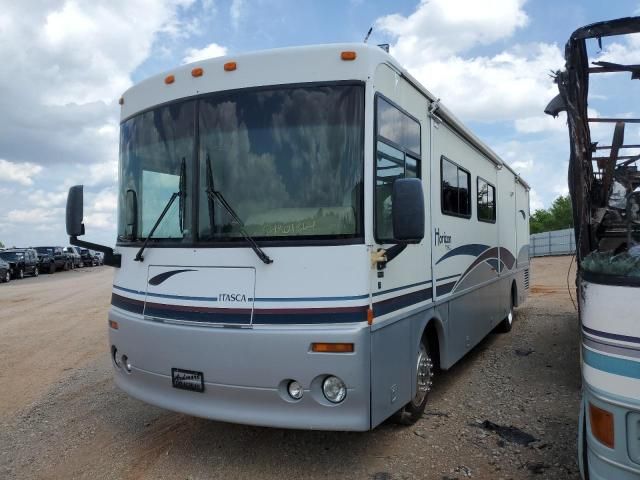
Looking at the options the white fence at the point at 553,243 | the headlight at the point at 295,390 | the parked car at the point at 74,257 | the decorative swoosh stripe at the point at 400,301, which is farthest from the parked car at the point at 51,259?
the headlight at the point at 295,390

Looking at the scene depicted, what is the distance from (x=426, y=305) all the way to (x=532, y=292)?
12.9 metres

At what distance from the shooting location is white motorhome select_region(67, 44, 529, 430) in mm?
3727

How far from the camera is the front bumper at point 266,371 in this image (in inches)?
145

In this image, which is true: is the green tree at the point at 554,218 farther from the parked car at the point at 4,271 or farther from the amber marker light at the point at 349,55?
the amber marker light at the point at 349,55

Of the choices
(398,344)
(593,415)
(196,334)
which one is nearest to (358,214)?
(398,344)

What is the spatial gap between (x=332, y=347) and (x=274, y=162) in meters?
1.33

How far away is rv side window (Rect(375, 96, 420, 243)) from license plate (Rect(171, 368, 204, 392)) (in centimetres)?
160

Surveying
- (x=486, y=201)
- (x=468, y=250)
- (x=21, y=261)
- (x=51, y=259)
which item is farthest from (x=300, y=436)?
(x=51, y=259)

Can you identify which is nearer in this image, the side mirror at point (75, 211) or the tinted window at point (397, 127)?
the tinted window at point (397, 127)

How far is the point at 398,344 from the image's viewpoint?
4.24m

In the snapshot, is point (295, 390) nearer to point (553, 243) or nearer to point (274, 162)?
point (274, 162)

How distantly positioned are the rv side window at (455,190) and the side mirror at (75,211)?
3277 millimetres

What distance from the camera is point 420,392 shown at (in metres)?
4.93

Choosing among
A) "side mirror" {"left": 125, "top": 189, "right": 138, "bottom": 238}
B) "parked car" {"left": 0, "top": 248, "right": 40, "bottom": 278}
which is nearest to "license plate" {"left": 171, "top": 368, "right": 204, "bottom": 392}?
"side mirror" {"left": 125, "top": 189, "right": 138, "bottom": 238}
